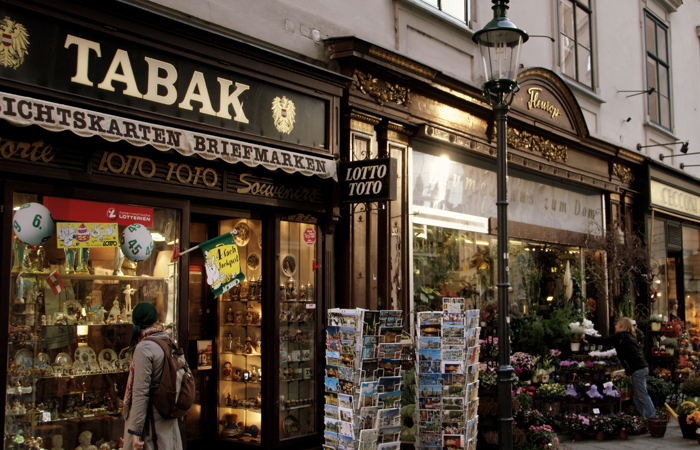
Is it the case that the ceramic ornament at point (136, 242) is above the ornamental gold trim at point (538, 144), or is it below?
below

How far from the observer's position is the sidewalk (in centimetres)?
847

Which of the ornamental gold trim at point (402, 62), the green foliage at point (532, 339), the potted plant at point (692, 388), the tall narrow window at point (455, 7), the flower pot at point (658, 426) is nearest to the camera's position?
the ornamental gold trim at point (402, 62)

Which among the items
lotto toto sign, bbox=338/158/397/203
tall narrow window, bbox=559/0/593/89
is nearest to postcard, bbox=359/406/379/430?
lotto toto sign, bbox=338/158/397/203

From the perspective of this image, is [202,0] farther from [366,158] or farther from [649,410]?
[649,410]

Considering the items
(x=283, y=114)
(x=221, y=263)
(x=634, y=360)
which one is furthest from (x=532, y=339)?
(x=221, y=263)

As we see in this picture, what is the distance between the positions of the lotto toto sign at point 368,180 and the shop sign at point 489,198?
1805 millimetres

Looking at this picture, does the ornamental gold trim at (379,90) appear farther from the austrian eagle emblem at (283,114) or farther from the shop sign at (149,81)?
the austrian eagle emblem at (283,114)

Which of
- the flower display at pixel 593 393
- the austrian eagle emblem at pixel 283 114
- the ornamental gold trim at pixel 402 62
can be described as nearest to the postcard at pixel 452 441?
the flower display at pixel 593 393

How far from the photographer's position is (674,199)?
1606cm

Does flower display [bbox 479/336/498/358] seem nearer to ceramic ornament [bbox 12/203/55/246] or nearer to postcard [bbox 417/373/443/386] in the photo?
postcard [bbox 417/373/443/386]

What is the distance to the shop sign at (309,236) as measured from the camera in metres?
7.78

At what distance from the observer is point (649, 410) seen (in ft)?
31.0

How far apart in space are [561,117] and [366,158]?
19.6 ft

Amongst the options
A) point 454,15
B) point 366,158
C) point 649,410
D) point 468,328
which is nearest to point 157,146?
point 366,158
